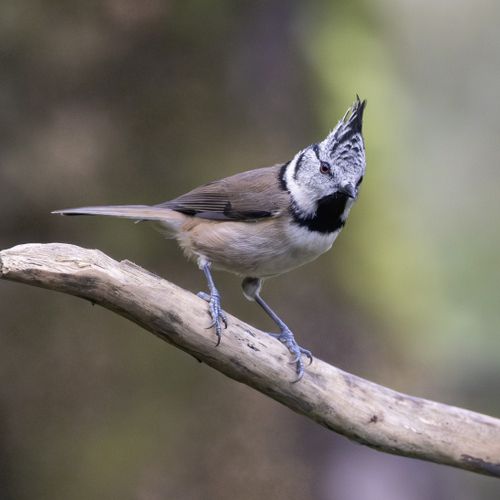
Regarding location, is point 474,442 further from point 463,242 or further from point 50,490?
point 463,242

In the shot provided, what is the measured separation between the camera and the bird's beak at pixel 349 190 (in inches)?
157

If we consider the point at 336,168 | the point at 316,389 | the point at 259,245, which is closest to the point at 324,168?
the point at 336,168

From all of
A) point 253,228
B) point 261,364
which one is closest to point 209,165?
point 253,228

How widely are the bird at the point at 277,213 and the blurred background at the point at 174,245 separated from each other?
99 centimetres

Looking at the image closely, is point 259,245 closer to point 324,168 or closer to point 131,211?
point 324,168

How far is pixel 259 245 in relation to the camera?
4125 millimetres

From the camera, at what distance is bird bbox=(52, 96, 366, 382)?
4.04 metres

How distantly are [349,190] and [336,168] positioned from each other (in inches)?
5.7

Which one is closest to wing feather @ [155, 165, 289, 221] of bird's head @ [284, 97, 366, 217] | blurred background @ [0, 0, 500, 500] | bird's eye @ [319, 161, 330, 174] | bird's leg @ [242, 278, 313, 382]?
bird's head @ [284, 97, 366, 217]

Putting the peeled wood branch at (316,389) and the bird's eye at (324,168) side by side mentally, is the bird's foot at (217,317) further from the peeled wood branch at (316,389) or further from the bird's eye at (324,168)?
the bird's eye at (324,168)

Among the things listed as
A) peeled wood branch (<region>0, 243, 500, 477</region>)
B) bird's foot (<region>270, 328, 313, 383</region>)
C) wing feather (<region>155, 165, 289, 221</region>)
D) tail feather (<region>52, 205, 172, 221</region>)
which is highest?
wing feather (<region>155, 165, 289, 221</region>)

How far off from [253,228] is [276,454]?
6.67 feet

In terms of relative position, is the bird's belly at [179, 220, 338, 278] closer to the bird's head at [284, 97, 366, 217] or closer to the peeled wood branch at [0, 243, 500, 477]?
the bird's head at [284, 97, 366, 217]

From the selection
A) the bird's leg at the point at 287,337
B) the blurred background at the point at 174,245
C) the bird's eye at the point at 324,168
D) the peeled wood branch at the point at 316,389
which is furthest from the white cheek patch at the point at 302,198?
the blurred background at the point at 174,245
